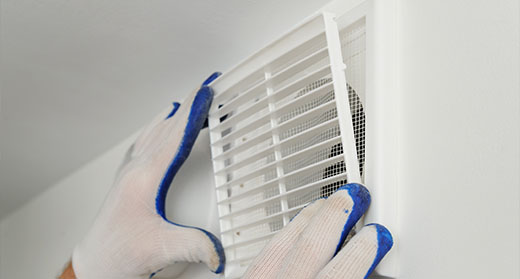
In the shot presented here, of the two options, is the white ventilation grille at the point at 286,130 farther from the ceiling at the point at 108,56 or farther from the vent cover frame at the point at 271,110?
the ceiling at the point at 108,56

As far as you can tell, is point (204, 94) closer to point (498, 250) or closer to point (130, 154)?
point (130, 154)

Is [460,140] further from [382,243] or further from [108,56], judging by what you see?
[108,56]

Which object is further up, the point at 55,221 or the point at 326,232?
the point at 326,232

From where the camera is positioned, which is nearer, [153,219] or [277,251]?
[277,251]

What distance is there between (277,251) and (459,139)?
0.28 meters

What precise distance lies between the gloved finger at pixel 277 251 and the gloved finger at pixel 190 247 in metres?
0.25

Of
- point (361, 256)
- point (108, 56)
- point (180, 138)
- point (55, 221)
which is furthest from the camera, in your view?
point (55, 221)

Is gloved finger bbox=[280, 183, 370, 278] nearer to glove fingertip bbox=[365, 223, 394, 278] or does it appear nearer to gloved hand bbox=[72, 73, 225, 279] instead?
glove fingertip bbox=[365, 223, 394, 278]

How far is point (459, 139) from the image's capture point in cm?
65

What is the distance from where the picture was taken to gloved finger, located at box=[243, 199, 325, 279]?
710mm

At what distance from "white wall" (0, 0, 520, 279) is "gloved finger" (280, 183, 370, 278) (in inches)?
2.8

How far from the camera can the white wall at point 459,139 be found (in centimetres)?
58

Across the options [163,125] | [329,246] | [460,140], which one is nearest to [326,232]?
[329,246]

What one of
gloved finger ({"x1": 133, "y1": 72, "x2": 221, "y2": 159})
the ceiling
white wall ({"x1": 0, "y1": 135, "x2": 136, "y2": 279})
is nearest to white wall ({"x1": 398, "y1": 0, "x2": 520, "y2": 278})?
the ceiling
